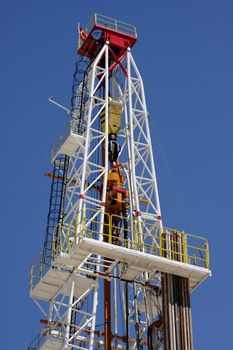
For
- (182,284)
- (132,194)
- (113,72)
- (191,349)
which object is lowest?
(191,349)

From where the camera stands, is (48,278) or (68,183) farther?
(68,183)

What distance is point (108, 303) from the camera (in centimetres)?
6312

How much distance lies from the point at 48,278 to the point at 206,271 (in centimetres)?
816

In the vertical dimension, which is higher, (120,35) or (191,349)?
(120,35)

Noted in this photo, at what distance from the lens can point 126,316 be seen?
202ft

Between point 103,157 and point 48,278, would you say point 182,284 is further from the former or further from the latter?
point 103,157

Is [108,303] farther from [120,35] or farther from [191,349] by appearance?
[120,35]

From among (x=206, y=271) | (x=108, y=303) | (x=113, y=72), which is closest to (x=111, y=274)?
(x=108, y=303)

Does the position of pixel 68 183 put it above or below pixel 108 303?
above

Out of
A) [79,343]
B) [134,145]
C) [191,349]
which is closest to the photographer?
[191,349]

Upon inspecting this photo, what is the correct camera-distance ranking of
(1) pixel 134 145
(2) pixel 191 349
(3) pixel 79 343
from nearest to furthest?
(2) pixel 191 349 < (3) pixel 79 343 < (1) pixel 134 145

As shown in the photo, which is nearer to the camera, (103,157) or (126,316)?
(126,316)

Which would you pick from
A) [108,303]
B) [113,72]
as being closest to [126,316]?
[108,303]

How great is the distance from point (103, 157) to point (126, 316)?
34.4 ft
